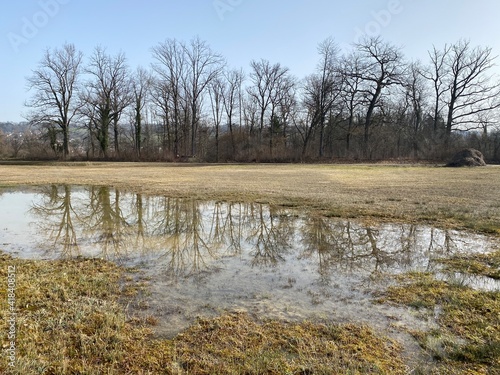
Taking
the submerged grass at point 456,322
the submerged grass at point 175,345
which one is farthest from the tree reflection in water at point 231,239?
the submerged grass at point 175,345

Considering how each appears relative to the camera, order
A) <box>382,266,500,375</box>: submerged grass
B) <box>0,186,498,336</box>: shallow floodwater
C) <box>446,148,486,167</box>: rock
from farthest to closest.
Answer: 1. <box>446,148,486,167</box>: rock
2. <box>0,186,498,336</box>: shallow floodwater
3. <box>382,266,500,375</box>: submerged grass

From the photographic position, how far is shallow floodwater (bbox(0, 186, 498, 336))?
377 cm

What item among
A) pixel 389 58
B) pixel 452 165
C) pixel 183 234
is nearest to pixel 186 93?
pixel 389 58

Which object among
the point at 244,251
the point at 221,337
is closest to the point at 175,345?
the point at 221,337

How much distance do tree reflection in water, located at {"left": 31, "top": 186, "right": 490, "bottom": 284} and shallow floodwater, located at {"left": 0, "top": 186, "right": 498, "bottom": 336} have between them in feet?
0.07

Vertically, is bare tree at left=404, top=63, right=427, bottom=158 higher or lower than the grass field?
higher

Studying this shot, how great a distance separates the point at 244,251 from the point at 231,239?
86cm

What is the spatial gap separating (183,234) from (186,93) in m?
39.7

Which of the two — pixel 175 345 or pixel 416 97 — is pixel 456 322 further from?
pixel 416 97

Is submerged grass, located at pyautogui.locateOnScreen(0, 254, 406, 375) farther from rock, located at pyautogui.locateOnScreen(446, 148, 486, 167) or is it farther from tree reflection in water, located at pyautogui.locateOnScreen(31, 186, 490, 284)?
rock, located at pyautogui.locateOnScreen(446, 148, 486, 167)

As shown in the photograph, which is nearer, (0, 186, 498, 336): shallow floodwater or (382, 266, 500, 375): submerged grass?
(382, 266, 500, 375): submerged grass

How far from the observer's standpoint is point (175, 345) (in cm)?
288

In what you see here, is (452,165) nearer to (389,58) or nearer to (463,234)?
(389,58)

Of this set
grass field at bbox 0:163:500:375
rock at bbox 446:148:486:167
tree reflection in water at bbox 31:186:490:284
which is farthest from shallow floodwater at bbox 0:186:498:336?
rock at bbox 446:148:486:167
